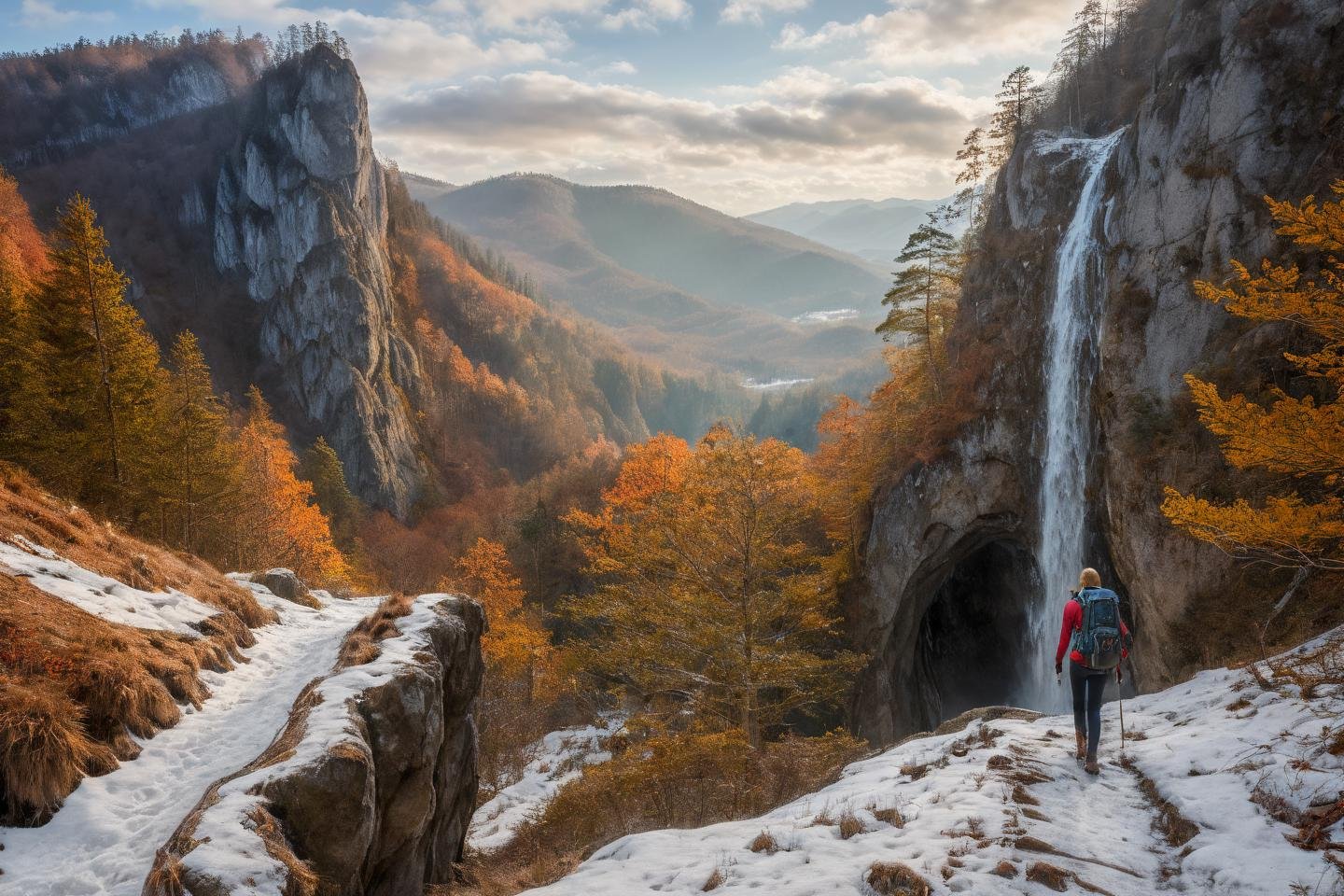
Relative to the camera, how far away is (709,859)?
653 centimetres

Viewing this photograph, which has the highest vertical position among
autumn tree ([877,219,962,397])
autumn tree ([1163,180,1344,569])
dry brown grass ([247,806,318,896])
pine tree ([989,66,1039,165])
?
pine tree ([989,66,1039,165])

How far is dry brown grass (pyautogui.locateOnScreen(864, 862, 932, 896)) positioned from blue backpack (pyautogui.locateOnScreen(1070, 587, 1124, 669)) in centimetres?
368

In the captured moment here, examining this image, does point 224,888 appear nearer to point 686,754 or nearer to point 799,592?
point 686,754

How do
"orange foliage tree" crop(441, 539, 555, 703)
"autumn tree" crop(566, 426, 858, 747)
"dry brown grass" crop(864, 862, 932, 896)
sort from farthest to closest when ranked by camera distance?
1. "orange foliage tree" crop(441, 539, 555, 703)
2. "autumn tree" crop(566, 426, 858, 747)
3. "dry brown grass" crop(864, 862, 932, 896)

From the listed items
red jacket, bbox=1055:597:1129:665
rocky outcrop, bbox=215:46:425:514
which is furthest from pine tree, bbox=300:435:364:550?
red jacket, bbox=1055:597:1129:665

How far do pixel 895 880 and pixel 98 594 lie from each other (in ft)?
39.6

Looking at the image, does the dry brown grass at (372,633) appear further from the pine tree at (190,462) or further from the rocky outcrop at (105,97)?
the rocky outcrop at (105,97)

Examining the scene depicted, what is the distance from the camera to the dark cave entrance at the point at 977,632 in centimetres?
2689

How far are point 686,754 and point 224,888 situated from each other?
8.97m

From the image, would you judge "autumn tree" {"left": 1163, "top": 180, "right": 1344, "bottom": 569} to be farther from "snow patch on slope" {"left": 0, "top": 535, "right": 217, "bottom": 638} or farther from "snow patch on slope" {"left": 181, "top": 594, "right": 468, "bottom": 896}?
"snow patch on slope" {"left": 0, "top": 535, "right": 217, "bottom": 638}

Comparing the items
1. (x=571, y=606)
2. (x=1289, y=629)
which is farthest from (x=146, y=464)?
(x=1289, y=629)

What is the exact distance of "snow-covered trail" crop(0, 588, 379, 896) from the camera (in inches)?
241

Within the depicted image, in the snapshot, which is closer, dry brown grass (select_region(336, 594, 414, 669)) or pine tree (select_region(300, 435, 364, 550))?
dry brown grass (select_region(336, 594, 414, 669))

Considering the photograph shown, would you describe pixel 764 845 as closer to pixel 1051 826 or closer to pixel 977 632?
pixel 1051 826
